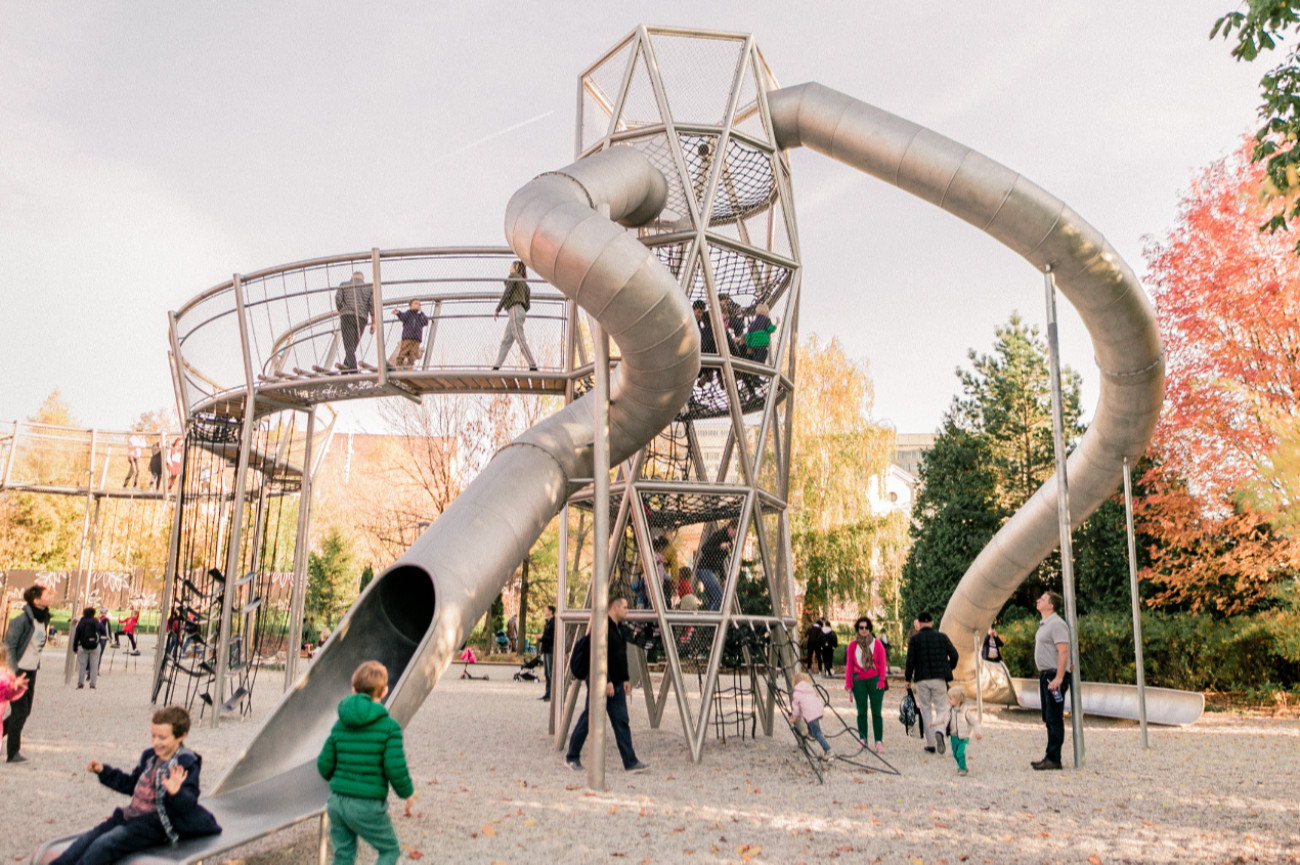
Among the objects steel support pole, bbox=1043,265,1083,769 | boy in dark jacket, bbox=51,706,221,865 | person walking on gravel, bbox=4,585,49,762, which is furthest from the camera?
steel support pole, bbox=1043,265,1083,769

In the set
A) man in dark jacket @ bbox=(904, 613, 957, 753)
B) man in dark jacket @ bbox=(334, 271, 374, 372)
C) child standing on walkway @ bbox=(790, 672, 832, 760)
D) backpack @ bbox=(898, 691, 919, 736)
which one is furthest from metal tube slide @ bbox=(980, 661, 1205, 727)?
man in dark jacket @ bbox=(334, 271, 374, 372)

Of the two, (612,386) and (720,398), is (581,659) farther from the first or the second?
(720,398)

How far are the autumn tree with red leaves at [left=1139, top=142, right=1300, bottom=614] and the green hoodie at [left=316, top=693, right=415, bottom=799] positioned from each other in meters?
14.7

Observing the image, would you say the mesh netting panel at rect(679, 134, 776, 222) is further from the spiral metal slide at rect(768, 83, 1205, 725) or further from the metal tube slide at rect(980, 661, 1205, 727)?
the metal tube slide at rect(980, 661, 1205, 727)

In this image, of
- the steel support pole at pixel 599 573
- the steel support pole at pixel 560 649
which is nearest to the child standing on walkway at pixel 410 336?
the steel support pole at pixel 560 649

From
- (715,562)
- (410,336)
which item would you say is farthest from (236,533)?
(715,562)

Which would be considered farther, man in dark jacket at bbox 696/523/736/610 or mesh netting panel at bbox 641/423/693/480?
mesh netting panel at bbox 641/423/693/480

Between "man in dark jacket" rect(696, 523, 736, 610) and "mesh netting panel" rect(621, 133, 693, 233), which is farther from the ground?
"mesh netting panel" rect(621, 133, 693, 233)

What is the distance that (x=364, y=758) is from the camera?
4.45 meters

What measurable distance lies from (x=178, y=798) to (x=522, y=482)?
432 cm

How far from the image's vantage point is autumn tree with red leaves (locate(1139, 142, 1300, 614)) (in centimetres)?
1538

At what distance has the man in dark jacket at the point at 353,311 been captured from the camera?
11.8m

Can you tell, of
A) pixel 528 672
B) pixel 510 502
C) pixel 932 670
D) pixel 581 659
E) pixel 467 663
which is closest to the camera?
pixel 510 502

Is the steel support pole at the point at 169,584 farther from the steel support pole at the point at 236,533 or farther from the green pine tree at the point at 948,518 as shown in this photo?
the green pine tree at the point at 948,518
